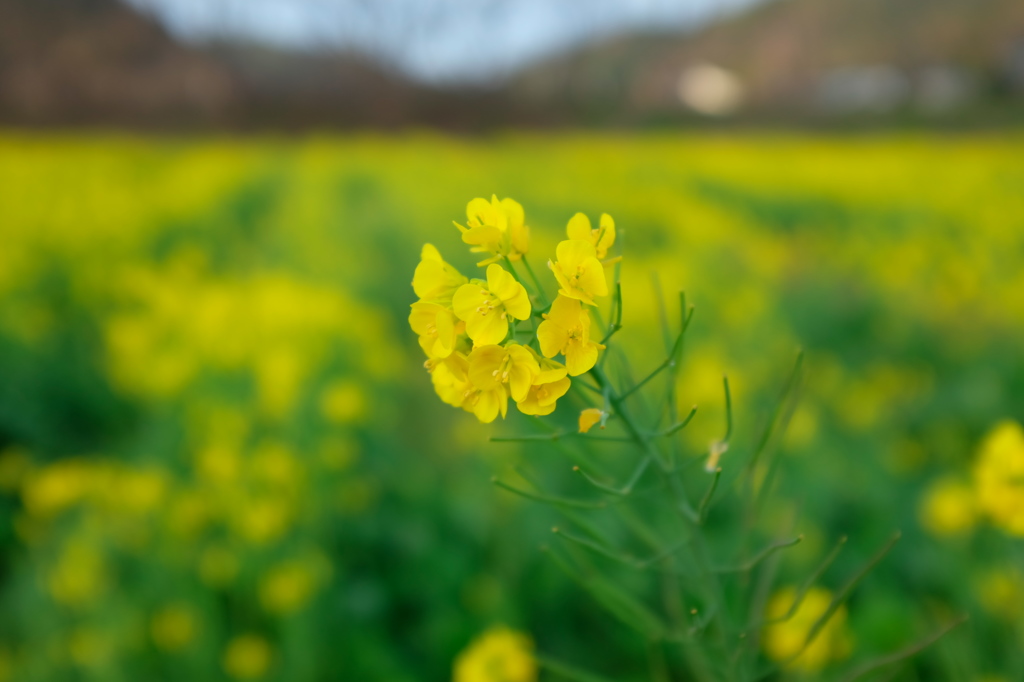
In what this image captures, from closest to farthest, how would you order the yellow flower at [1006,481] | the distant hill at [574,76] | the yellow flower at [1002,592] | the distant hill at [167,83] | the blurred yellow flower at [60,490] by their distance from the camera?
1. the yellow flower at [1006,481]
2. the yellow flower at [1002,592]
3. the blurred yellow flower at [60,490]
4. the distant hill at [167,83]
5. the distant hill at [574,76]

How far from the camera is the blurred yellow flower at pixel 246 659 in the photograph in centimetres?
150

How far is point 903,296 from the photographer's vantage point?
379cm

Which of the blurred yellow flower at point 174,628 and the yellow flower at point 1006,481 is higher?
the yellow flower at point 1006,481

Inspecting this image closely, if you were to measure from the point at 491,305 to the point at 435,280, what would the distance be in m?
0.07

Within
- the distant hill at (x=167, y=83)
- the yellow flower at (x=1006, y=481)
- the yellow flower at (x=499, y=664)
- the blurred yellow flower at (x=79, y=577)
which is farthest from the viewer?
the distant hill at (x=167, y=83)

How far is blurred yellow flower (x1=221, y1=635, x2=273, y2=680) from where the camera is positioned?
4.94 feet

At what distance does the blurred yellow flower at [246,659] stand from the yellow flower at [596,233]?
4.68 feet

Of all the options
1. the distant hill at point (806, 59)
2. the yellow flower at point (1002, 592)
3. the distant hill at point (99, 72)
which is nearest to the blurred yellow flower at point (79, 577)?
the yellow flower at point (1002, 592)

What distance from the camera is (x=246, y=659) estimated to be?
1511mm

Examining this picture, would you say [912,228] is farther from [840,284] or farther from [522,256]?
[522,256]

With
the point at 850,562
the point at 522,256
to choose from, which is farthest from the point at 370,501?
the point at 522,256

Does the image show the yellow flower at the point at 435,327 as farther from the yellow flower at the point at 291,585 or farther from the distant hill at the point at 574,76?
the distant hill at the point at 574,76

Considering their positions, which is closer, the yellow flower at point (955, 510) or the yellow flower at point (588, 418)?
the yellow flower at point (588, 418)

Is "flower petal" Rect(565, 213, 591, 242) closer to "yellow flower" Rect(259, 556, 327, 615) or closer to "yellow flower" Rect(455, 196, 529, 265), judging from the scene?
"yellow flower" Rect(455, 196, 529, 265)
